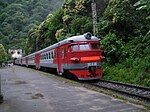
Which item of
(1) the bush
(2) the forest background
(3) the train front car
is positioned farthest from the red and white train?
(2) the forest background

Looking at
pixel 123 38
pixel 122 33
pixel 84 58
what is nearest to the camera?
pixel 84 58

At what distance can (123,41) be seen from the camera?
857 inches

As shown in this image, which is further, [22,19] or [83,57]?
[22,19]

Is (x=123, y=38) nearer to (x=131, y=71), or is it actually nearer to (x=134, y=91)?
(x=131, y=71)

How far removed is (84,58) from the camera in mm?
16656

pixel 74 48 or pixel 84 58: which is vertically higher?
pixel 74 48

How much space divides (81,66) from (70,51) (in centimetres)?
123

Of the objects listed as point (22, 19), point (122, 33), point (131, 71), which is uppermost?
point (22, 19)

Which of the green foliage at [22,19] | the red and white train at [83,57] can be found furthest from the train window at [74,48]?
the green foliage at [22,19]

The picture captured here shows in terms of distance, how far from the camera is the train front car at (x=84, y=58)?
650 inches

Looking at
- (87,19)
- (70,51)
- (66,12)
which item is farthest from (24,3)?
(70,51)

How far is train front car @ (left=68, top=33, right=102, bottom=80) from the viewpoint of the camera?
1652cm

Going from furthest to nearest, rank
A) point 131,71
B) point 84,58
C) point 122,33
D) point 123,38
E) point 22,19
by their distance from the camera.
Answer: point 22,19 < point 122,33 < point 123,38 < point 131,71 < point 84,58

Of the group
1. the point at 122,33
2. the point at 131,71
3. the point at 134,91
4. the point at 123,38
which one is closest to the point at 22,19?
the point at 122,33
